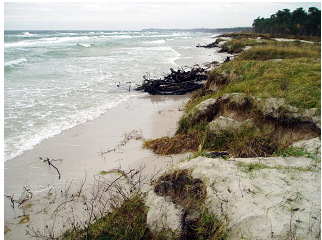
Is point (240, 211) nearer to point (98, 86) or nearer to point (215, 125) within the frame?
point (215, 125)

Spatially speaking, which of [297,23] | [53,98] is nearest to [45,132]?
[53,98]

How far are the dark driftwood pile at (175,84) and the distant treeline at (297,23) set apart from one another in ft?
180

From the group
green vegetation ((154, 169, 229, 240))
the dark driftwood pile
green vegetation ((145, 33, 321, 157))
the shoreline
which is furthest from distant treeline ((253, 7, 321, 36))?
green vegetation ((154, 169, 229, 240))

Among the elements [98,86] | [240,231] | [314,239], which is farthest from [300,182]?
[98,86]

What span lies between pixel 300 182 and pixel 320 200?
1.13ft

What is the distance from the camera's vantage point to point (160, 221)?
8.63 feet

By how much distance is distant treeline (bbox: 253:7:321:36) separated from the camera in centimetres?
5313

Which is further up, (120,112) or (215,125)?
(215,125)

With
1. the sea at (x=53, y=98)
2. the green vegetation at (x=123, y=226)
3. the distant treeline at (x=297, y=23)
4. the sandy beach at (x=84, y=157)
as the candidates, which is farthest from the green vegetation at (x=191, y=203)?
the distant treeline at (x=297, y=23)

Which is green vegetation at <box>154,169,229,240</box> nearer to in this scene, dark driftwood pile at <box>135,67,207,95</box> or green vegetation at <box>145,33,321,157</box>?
green vegetation at <box>145,33,321,157</box>

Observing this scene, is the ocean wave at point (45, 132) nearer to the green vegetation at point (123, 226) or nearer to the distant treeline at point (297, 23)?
the green vegetation at point (123, 226)

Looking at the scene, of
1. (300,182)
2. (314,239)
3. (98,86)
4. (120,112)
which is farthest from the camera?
(98,86)

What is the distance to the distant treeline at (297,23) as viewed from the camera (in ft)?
174

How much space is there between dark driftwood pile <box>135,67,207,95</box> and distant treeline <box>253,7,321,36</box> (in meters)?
55.0
